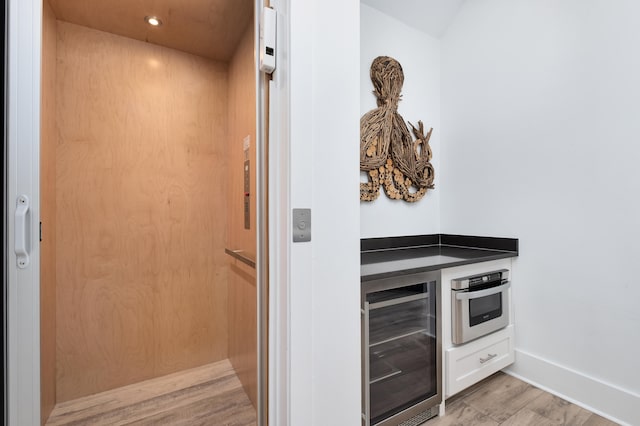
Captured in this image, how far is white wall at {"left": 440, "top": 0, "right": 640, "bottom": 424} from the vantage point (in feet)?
5.03

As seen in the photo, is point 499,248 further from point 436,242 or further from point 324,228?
point 324,228

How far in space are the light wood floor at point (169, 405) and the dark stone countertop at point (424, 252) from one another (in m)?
1.13

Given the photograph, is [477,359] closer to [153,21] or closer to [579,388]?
[579,388]

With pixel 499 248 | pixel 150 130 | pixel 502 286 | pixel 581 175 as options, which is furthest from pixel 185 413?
pixel 581 175

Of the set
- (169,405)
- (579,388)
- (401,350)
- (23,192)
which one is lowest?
(169,405)

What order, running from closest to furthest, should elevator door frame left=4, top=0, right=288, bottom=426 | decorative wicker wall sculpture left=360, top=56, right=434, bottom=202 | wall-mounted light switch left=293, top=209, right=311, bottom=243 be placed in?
elevator door frame left=4, top=0, right=288, bottom=426 → wall-mounted light switch left=293, top=209, right=311, bottom=243 → decorative wicker wall sculpture left=360, top=56, right=434, bottom=202

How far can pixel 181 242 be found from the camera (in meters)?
2.16

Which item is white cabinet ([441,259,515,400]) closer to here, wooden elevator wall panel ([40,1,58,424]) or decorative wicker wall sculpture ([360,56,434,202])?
decorative wicker wall sculpture ([360,56,434,202])

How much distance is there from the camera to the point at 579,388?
1.66m

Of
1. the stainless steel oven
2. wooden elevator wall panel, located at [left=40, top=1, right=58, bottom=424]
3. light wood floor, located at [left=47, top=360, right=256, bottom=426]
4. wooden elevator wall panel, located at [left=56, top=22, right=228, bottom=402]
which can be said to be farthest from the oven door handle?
wooden elevator wall panel, located at [left=40, top=1, right=58, bottom=424]

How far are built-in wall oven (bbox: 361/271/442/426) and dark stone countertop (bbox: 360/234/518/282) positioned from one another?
52mm

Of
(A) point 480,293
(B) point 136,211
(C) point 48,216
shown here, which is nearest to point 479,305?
(A) point 480,293

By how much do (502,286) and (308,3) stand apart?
Result: 6.24ft

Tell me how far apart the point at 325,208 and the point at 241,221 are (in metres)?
1.18
